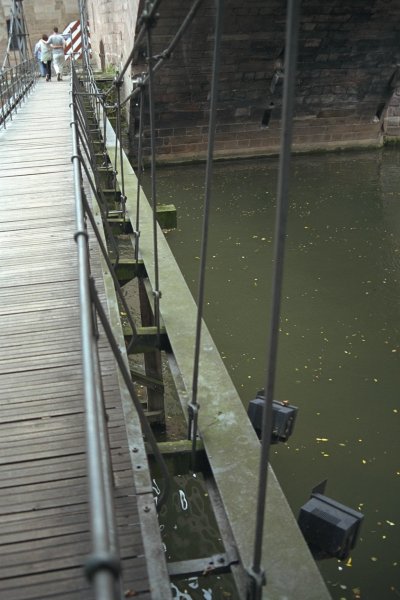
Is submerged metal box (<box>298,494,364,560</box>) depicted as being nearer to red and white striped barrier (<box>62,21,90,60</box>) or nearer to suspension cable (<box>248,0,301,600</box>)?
suspension cable (<box>248,0,301,600</box>)

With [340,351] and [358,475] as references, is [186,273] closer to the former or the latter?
[340,351]

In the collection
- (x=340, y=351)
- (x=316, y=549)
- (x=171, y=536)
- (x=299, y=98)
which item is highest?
(x=299, y=98)

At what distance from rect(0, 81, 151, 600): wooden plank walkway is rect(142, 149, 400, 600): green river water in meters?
1.66

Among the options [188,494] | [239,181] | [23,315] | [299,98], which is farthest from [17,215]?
[299,98]

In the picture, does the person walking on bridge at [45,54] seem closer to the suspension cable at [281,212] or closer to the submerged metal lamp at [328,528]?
the submerged metal lamp at [328,528]

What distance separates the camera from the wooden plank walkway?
4.78 ft

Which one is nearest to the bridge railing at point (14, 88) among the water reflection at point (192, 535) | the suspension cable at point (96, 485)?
the water reflection at point (192, 535)

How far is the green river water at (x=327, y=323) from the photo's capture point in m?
3.37

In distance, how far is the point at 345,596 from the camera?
9.05 feet

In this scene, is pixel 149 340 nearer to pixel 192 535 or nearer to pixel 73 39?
pixel 192 535

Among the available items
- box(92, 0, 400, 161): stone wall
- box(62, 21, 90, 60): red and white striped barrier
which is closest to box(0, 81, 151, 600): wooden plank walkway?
box(92, 0, 400, 161): stone wall

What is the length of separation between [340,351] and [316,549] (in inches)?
125

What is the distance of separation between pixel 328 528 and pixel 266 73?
10188 mm

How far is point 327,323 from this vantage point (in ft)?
17.4
